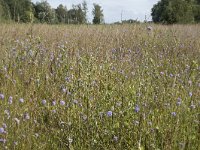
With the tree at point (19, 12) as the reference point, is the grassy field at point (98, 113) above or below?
below

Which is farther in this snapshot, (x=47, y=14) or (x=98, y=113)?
(x=47, y=14)

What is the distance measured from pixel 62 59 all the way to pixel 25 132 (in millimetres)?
1661

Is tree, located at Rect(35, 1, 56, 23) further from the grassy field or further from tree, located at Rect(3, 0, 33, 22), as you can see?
the grassy field

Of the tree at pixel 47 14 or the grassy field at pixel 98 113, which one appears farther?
the tree at pixel 47 14

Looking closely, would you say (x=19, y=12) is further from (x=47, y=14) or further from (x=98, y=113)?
(x=98, y=113)

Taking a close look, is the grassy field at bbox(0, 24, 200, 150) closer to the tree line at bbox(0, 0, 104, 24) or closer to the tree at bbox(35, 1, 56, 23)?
the tree line at bbox(0, 0, 104, 24)

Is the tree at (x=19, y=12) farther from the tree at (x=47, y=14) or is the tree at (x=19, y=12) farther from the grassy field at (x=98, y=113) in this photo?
the grassy field at (x=98, y=113)

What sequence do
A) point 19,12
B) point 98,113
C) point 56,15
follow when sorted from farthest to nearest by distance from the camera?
point 19,12 → point 56,15 → point 98,113

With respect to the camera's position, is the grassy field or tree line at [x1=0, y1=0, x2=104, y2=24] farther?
tree line at [x1=0, y1=0, x2=104, y2=24]

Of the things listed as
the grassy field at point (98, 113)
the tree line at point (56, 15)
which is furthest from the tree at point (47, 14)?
the grassy field at point (98, 113)

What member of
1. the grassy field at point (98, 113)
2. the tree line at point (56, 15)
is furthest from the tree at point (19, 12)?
the grassy field at point (98, 113)

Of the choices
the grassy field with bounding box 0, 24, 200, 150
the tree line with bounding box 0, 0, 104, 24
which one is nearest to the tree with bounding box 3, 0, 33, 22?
the tree line with bounding box 0, 0, 104, 24

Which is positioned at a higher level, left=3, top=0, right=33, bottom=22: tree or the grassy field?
left=3, top=0, right=33, bottom=22: tree

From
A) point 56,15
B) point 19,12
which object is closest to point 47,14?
point 56,15
